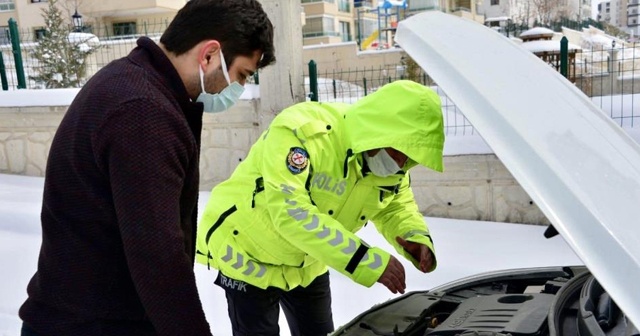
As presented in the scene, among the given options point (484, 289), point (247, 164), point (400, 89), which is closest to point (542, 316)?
point (484, 289)

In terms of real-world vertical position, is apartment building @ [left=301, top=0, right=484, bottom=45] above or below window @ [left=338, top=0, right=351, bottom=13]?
below

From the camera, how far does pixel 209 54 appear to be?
141cm

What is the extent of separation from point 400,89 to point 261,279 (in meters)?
0.88

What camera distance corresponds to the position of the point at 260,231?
2174 mm

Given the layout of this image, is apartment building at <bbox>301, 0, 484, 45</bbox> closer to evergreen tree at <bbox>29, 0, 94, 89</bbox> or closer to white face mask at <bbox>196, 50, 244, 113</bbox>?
evergreen tree at <bbox>29, 0, 94, 89</bbox>

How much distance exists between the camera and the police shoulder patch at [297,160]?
76.5 inches

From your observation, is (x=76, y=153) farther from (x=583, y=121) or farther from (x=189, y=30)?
(x=583, y=121)

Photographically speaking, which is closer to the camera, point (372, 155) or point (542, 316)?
point (542, 316)

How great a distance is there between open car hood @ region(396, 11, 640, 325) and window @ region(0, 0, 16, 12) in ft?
93.5

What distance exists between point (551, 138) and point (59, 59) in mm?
11542

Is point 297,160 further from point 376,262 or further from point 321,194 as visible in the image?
point 376,262

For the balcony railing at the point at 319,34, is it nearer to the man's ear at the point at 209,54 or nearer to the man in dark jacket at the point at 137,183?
the man in dark jacket at the point at 137,183

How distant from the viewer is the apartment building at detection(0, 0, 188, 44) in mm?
23719

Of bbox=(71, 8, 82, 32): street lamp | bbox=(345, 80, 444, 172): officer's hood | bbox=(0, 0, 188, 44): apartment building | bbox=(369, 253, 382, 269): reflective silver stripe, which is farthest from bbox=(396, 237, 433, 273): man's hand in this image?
bbox=(0, 0, 188, 44): apartment building
